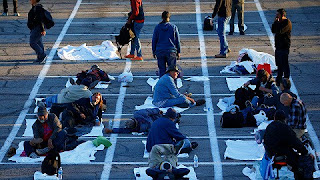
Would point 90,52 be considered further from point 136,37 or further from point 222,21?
point 222,21

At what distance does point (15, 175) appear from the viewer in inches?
582

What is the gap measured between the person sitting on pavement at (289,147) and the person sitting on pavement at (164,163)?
63.0 inches

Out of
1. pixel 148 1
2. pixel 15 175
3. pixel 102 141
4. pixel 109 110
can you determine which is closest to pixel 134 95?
pixel 109 110

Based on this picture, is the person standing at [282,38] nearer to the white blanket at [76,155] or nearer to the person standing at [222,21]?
the person standing at [222,21]

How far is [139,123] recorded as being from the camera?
55.3ft

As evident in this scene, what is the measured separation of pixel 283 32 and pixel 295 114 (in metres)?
4.73

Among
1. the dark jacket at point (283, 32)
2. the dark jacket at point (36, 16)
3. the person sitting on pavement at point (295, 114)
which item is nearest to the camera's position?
the person sitting on pavement at point (295, 114)

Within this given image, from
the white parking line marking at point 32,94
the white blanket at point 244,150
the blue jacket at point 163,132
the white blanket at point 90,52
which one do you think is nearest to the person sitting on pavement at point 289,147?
the white blanket at point 244,150

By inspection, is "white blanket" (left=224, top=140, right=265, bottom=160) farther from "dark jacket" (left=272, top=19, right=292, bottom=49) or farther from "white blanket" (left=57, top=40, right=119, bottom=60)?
"white blanket" (left=57, top=40, right=119, bottom=60)

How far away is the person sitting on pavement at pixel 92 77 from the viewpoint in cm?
1950

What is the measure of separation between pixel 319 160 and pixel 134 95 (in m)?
5.78

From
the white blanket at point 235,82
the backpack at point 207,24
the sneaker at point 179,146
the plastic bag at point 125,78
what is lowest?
the backpack at point 207,24

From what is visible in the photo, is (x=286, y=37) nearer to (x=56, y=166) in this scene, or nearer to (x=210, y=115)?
(x=210, y=115)

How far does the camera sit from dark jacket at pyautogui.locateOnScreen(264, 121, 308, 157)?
13.7m
